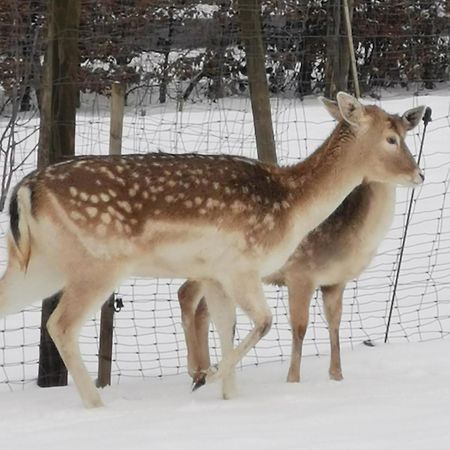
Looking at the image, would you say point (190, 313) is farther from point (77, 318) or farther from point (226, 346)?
point (77, 318)

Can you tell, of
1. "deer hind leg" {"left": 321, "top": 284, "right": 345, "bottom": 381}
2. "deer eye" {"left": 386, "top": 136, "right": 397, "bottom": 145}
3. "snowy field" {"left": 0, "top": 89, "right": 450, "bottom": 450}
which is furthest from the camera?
"deer hind leg" {"left": 321, "top": 284, "right": 345, "bottom": 381}

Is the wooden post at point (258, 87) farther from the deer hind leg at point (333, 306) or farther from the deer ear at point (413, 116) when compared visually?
the deer ear at point (413, 116)

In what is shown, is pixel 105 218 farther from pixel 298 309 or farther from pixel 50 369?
pixel 50 369

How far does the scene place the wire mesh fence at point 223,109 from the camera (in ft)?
33.0

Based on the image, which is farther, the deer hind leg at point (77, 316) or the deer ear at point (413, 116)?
the deer ear at point (413, 116)

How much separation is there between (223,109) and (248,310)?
4655 mm

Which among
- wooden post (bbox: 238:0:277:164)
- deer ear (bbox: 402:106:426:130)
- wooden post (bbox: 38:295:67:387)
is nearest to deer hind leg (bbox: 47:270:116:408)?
wooden post (bbox: 38:295:67:387)

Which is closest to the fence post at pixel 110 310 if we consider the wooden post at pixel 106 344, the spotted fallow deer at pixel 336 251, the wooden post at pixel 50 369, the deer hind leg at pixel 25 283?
the wooden post at pixel 106 344

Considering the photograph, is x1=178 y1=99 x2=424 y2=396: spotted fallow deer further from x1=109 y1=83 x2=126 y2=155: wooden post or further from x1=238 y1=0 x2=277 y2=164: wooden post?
x1=238 y1=0 x2=277 y2=164: wooden post

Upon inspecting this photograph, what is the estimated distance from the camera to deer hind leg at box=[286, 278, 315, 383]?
7484 millimetres

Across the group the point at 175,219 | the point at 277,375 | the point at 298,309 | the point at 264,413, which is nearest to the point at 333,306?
the point at 298,309

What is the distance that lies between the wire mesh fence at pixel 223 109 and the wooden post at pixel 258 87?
843 millimetres

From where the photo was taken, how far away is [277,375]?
778cm

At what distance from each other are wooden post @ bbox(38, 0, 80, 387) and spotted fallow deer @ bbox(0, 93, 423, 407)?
1.00 m
